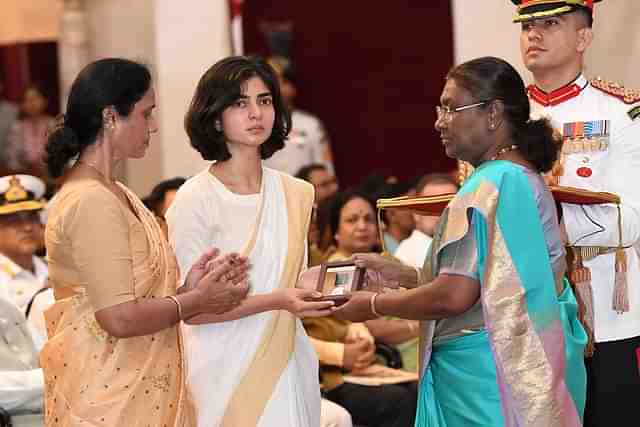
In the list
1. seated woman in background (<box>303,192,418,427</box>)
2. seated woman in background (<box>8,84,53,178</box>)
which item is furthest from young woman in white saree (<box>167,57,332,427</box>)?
seated woman in background (<box>8,84,53,178</box>)

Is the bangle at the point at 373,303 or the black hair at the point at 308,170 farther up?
the bangle at the point at 373,303

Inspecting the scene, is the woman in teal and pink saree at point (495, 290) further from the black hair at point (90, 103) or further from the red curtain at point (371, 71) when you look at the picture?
the red curtain at point (371, 71)

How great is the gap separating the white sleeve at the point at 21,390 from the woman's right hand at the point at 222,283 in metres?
1.41

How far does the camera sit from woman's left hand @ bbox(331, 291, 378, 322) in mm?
4164

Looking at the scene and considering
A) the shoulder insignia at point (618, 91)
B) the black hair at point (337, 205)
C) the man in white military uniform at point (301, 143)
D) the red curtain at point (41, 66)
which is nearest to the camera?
the shoulder insignia at point (618, 91)

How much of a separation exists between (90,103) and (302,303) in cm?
91

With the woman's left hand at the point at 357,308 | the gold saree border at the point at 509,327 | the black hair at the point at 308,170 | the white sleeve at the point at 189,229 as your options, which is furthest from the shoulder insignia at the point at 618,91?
the black hair at the point at 308,170

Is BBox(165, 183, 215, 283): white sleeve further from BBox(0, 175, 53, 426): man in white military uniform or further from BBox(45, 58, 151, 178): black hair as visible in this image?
BBox(0, 175, 53, 426): man in white military uniform

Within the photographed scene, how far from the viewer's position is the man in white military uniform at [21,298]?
5246 millimetres

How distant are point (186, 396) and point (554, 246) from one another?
4.01 feet

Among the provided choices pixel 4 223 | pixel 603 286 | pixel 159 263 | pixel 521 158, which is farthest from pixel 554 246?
pixel 4 223

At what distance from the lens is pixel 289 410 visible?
14.6 feet

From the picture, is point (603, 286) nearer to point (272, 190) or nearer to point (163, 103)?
point (272, 190)

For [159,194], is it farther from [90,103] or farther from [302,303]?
[90,103]
